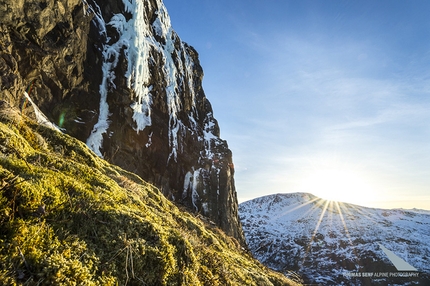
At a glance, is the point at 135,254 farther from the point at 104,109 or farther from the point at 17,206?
the point at 104,109

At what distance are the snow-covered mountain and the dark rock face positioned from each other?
247 feet

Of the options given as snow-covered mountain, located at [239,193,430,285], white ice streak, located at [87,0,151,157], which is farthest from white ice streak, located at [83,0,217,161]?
snow-covered mountain, located at [239,193,430,285]

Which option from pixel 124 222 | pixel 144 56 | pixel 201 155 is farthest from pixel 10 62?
pixel 201 155

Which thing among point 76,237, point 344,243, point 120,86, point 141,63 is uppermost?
point 141,63

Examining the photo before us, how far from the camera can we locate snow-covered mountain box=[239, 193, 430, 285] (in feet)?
415

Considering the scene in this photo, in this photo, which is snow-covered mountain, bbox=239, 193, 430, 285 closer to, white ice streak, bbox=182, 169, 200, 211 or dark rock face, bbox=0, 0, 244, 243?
white ice streak, bbox=182, 169, 200, 211

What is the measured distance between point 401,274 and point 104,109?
162577 millimetres

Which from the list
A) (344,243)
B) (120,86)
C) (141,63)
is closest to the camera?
(120,86)

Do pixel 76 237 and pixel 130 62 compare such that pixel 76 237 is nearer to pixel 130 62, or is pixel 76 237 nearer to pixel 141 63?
pixel 130 62

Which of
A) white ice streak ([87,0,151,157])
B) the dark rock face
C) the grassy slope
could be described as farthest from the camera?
white ice streak ([87,0,151,157])

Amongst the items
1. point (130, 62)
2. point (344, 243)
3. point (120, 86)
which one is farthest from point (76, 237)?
point (344, 243)

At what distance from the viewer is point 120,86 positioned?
38.3m

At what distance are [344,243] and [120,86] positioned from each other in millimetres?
158860

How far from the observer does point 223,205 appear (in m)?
53.8
